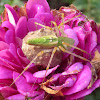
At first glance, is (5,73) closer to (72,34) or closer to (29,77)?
(29,77)

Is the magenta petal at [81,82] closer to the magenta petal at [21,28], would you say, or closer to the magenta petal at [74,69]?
the magenta petal at [74,69]

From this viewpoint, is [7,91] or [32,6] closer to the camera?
[7,91]

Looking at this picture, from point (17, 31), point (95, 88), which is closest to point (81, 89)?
point (95, 88)

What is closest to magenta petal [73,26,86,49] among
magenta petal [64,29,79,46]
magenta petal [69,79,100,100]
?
magenta petal [64,29,79,46]

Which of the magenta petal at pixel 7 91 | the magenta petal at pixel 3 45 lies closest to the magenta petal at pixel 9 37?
the magenta petal at pixel 3 45

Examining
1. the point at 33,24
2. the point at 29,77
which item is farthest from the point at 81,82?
the point at 33,24

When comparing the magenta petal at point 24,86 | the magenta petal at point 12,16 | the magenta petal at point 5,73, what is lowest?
the magenta petal at point 24,86

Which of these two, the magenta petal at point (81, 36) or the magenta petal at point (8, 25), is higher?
the magenta petal at point (8, 25)
